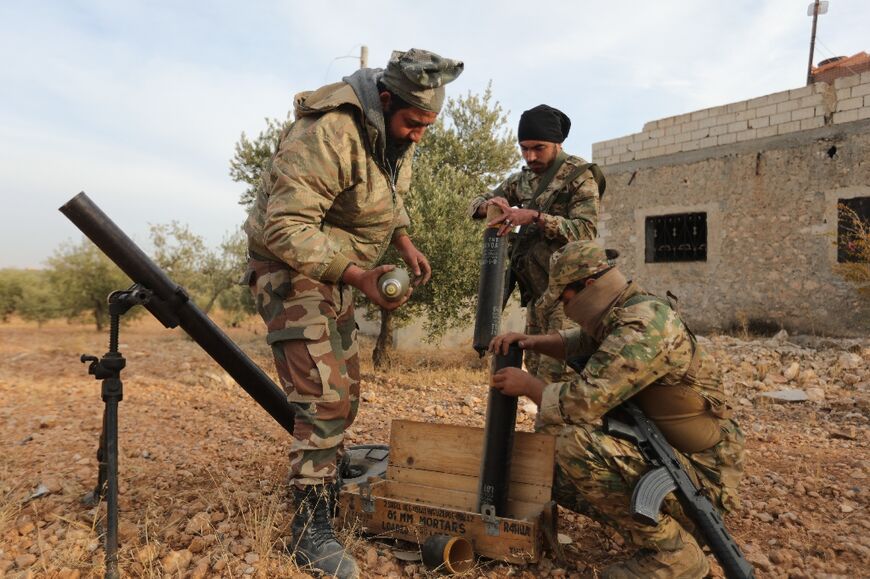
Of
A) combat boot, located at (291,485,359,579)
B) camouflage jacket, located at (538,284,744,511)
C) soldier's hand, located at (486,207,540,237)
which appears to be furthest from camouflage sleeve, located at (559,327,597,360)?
combat boot, located at (291,485,359,579)

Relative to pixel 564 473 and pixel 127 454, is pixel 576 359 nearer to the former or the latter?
pixel 564 473

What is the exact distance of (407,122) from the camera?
2809 millimetres

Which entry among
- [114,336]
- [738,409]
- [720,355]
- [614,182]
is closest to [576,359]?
[114,336]

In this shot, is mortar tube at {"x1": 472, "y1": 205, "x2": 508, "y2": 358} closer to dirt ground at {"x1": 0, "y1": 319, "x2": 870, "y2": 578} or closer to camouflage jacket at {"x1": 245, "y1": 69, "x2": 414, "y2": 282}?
camouflage jacket at {"x1": 245, "y1": 69, "x2": 414, "y2": 282}

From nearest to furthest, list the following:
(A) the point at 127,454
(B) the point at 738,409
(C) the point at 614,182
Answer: (A) the point at 127,454, (B) the point at 738,409, (C) the point at 614,182

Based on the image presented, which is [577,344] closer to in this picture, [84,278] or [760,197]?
[760,197]

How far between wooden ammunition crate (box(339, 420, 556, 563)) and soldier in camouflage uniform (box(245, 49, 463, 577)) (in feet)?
0.99

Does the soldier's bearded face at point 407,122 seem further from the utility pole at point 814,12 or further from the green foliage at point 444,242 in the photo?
the utility pole at point 814,12

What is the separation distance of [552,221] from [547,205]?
33cm

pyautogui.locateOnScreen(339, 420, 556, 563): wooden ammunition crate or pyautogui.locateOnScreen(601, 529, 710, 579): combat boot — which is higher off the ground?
pyautogui.locateOnScreen(339, 420, 556, 563): wooden ammunition crate

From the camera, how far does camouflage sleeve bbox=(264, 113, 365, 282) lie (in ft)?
8.05

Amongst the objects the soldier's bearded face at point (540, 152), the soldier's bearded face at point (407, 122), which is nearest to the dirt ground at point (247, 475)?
the soldier's bearded face at point (407, 122)

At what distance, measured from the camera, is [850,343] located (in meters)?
9.30

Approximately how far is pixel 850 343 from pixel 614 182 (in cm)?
543
